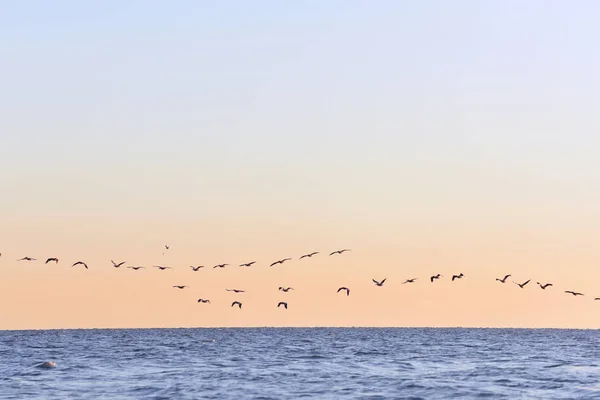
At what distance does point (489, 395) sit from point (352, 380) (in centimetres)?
1280

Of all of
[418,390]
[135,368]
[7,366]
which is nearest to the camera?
[418,390]

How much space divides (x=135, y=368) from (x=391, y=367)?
20.1m

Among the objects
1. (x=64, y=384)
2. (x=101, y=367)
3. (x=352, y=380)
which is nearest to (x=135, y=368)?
(x=101, y=367)

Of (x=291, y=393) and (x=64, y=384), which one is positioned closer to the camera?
(x=291, y=393)

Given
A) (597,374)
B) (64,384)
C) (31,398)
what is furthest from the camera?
(597,374)

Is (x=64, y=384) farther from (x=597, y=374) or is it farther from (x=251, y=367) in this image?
(x=597, y=374)

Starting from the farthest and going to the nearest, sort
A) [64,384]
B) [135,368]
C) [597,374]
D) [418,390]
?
[135,368]
[597,374]
[64,384]
[418,390]

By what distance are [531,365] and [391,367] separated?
38.2ft

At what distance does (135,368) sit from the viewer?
77.8m

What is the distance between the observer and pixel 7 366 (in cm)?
8344

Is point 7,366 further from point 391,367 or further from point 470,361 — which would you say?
point 470,361

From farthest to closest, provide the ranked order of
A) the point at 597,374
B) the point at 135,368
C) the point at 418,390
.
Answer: the point at 135,368 → the point at 597,374 → the point at 418,390

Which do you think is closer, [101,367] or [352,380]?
[352,380]

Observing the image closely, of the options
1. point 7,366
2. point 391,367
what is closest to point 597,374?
point 391,367
